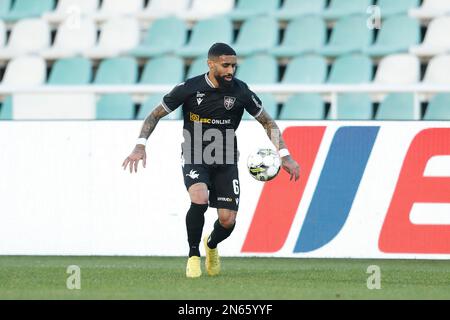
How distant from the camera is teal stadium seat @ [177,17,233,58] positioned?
18.5 m

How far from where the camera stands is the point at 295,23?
1845 centimetres

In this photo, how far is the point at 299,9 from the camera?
61.7ft

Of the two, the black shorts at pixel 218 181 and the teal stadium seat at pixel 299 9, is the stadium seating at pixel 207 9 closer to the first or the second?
the teal stadium seat at pixel 299 9

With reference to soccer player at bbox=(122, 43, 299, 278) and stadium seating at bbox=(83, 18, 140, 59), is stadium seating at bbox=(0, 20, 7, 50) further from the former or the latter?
soccer player at bbox=(122, 43, 299, 278)

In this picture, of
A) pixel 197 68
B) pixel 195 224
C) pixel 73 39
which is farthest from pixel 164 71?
pixel 195 224

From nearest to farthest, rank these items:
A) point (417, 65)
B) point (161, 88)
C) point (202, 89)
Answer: point (202, 89) → point (161, 88) → point (417, 65)

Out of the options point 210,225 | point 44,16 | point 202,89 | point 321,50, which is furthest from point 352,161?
point 44,16

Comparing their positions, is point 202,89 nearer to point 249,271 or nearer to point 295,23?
point 249,271

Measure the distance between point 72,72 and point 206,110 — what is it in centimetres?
807

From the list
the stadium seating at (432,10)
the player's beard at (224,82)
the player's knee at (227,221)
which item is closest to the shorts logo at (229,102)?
the player's beard at (224,82)

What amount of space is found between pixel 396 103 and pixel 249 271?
466 centimetres

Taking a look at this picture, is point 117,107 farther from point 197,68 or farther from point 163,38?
point 163,38

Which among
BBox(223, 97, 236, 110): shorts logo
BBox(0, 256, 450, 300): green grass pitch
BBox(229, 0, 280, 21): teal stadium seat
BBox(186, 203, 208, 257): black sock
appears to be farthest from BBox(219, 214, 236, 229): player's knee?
BBox(229, 0, 280, 21): teal stadium seat

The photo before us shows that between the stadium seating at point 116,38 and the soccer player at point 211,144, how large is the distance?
821cm
